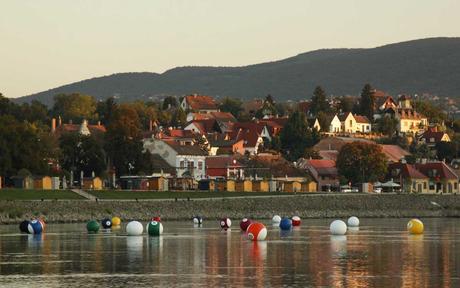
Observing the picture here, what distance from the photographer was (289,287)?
49719 mm

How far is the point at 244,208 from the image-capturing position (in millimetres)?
128875

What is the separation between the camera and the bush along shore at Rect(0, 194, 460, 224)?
11212 cm

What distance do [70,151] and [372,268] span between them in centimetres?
9852

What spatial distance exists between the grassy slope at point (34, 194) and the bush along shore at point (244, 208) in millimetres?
3286

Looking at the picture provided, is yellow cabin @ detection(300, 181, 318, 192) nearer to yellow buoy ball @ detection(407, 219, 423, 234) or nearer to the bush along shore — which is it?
the bush along shore

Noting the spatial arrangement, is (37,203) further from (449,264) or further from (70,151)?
(449,264)

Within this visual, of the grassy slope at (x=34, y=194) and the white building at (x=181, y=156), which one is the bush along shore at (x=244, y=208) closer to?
the grassy slope at (x=34, y=194)

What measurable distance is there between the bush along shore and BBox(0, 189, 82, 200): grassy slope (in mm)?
3286

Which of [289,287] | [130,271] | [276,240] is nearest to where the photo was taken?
[289,287]

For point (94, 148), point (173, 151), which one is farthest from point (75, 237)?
point (173, 151)

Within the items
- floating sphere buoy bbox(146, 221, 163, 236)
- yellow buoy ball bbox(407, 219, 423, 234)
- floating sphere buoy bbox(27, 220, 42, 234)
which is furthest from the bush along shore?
yellow buoy ball bbox(407, 219, 423, 234)

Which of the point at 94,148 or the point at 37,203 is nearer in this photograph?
the point at 37,203

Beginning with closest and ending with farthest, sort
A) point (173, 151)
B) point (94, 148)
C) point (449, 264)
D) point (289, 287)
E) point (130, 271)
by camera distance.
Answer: point (289, 287) → point (130, 271) → point (449, 264) → point (94, 148) → point (173, 151)

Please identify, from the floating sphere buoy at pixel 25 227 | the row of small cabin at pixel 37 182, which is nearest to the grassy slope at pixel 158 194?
the row of small cabin at pixel 37 182
